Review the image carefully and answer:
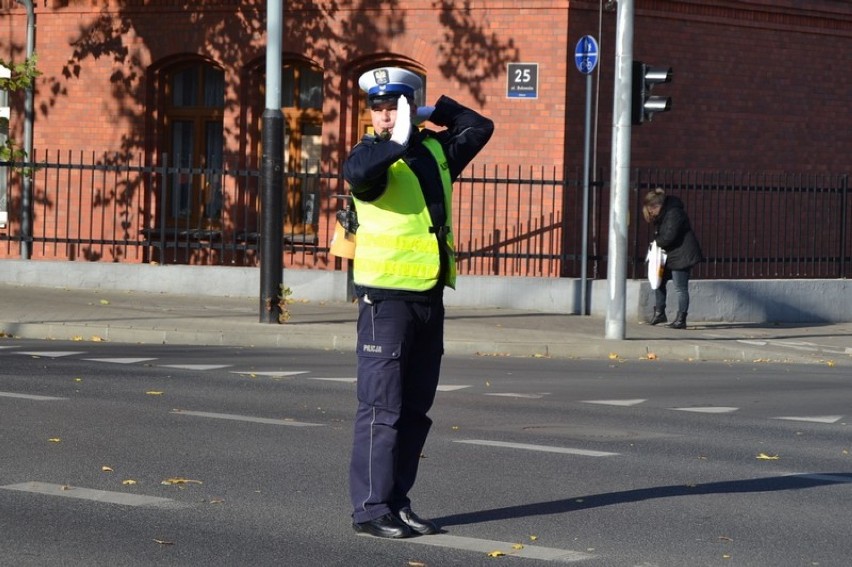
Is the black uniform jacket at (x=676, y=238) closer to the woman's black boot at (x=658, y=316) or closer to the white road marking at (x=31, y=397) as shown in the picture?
the woman's black boot at (x=658, y=316)

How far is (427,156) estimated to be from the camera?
6547mm

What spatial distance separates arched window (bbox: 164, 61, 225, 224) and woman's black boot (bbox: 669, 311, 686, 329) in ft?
23.4

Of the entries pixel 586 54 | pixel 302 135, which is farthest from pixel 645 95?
pixel 302 135

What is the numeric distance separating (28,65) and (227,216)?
10.7 ft

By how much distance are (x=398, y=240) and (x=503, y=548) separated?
1232mm

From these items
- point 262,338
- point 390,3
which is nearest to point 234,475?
point 262,338

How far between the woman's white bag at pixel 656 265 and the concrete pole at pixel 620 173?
5.21ft

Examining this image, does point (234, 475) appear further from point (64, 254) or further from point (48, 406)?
point (64, 254)

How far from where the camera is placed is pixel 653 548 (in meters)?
6.41

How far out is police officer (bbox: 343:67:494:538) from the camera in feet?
21.0

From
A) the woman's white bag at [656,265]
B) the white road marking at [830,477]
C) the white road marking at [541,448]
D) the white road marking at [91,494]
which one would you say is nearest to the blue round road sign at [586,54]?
the woman's white bag at [656,265]

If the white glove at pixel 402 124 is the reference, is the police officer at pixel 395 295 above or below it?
below

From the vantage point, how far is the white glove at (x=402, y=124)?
6.23m

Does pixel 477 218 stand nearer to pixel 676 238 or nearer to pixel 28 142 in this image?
pixel 676 238
